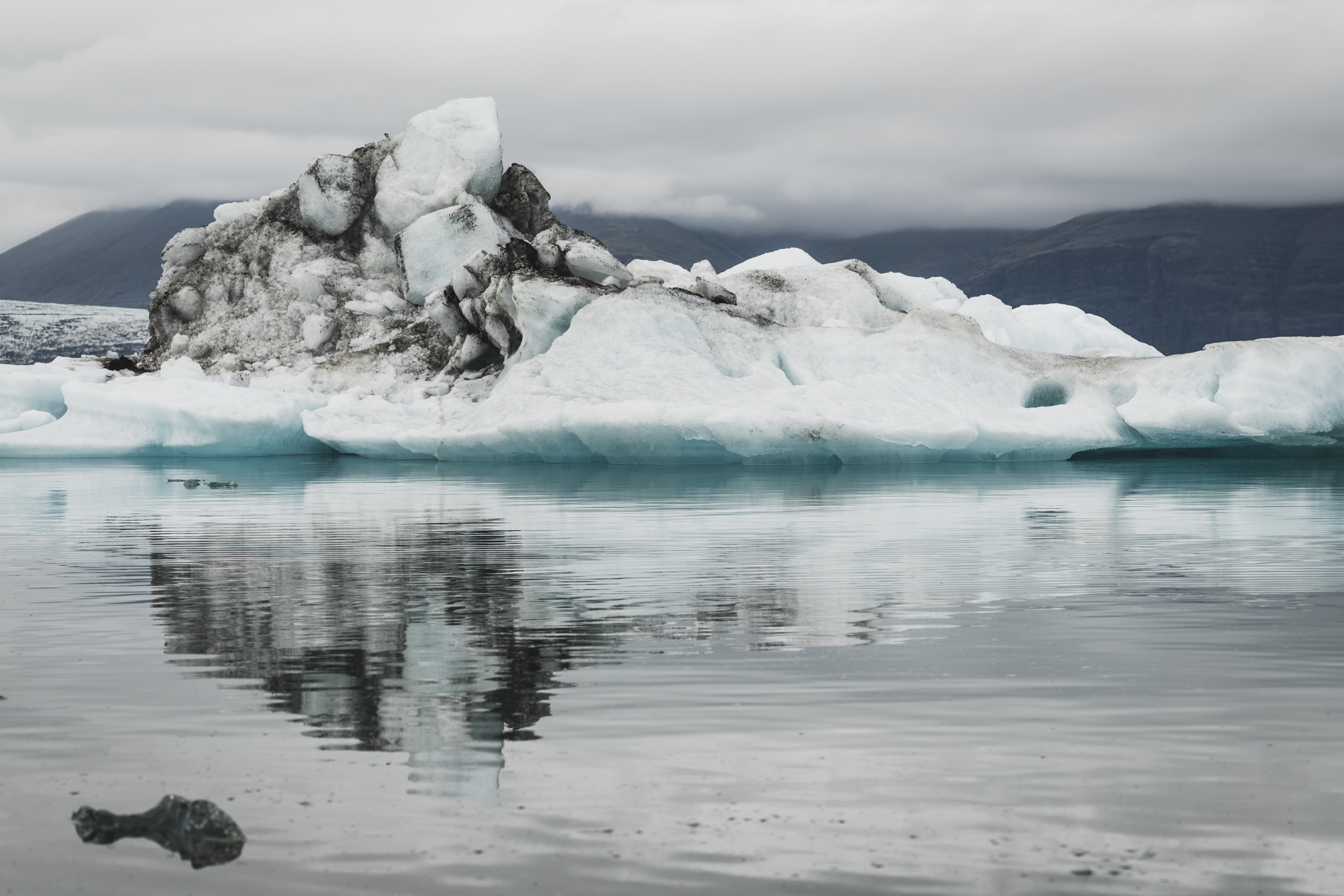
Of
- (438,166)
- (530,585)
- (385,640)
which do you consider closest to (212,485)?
(530,585)

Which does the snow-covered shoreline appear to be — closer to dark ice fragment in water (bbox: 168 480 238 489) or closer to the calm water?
dark ice fragment in water (bbox: 168 480 238 489)

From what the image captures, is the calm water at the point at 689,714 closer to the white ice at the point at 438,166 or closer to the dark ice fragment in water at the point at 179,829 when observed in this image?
the dark ice fragment in water at the point at 179,829

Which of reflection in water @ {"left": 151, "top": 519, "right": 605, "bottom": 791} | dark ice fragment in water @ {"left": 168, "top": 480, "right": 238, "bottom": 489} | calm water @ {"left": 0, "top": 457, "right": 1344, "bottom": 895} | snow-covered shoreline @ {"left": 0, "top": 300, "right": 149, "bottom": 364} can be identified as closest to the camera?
calm water @ {"left": 0, "top": 457, "right": 1344, "bottom": 895}

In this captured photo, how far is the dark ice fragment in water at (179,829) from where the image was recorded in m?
3.69

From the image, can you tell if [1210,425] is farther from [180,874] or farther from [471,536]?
[180,874]

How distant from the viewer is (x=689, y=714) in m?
5.18

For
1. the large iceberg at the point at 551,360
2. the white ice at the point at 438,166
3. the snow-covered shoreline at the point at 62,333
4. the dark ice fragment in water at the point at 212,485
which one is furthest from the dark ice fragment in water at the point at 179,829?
the snow-covered shoreline at the point at 62,333

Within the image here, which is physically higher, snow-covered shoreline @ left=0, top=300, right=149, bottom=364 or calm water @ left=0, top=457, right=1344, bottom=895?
snow-covered shoreline @ left=0, top=300, right=149, bottom=364

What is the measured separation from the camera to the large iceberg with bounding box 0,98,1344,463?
2417 centimetres

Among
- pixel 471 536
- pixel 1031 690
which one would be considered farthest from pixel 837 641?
pixel 471 536

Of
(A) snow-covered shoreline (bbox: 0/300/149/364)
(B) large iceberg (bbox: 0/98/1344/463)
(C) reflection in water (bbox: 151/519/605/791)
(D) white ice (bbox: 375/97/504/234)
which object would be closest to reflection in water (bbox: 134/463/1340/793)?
(C) reflection in water (bbox: 151/519/605/791)

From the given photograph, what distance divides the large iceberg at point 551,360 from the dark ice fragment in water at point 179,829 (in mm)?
19422

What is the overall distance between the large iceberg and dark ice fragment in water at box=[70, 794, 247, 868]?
19.4m

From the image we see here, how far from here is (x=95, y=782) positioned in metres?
4.32
